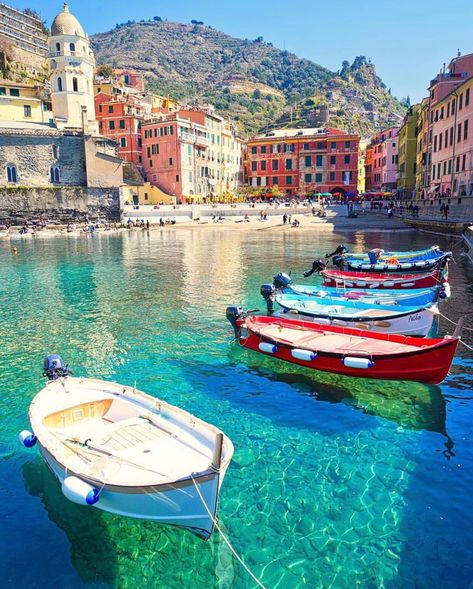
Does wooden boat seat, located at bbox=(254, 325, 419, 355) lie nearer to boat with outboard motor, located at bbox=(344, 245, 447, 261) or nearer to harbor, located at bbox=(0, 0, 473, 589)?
harbor, located at bbox=(0, 0, 473, 589)

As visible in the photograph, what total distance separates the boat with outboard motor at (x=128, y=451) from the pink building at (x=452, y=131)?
1678 inches

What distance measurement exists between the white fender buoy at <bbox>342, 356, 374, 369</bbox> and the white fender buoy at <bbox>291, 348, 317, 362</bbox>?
0.81 meters

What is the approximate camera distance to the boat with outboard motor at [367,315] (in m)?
14.5

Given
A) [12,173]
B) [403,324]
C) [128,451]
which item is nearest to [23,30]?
[12,173]

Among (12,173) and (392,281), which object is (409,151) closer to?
(12,173)

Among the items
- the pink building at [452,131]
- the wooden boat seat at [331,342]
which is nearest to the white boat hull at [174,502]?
the wooden boat seat at [331,342]

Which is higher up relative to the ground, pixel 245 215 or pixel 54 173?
pixel 54 173

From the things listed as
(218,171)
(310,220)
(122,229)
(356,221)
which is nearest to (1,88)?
(122,229)

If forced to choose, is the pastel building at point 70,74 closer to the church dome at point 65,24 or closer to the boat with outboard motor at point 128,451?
the church dome at point 65,24

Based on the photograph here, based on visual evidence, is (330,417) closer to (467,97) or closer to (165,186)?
(467,97)

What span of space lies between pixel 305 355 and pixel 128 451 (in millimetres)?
5961

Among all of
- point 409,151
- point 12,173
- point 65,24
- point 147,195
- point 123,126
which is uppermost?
point 65,24

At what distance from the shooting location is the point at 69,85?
66625 mm

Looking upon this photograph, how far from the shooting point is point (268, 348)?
13273mm
